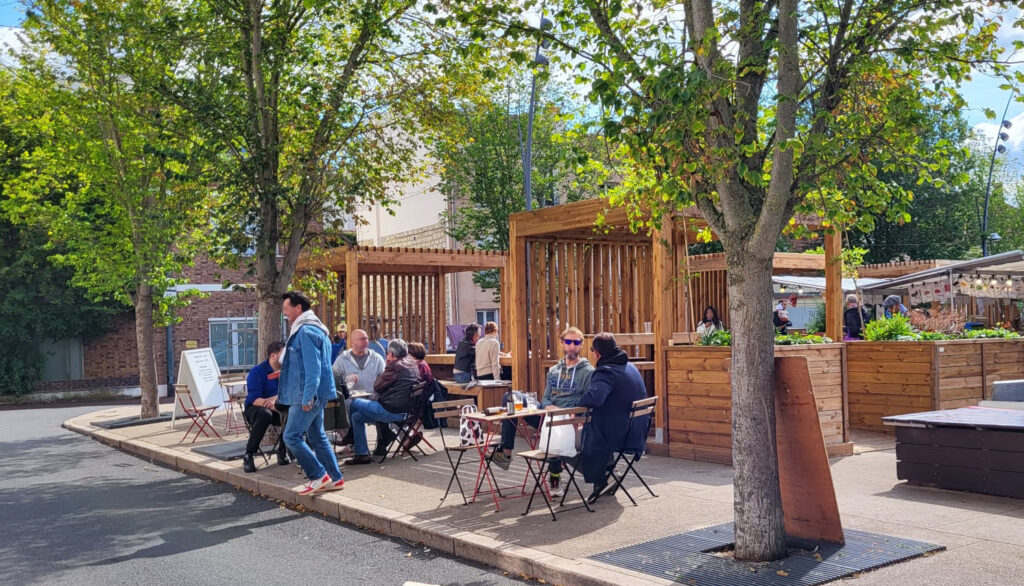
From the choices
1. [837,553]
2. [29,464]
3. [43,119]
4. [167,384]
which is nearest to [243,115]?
[29,464]

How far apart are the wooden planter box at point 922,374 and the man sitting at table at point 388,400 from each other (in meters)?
6.08

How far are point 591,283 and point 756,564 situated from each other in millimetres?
9048

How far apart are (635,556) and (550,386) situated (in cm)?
291

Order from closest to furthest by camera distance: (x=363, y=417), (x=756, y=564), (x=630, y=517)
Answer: (x=756, y=564), (x=630, y=517), (x=363, y=417)

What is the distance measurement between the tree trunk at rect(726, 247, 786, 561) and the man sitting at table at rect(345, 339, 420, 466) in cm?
524

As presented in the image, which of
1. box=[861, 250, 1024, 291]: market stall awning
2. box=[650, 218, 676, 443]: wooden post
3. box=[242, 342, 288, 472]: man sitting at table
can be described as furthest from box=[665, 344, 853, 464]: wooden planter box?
box=[861, 250, 1024, 291]: market stall awning

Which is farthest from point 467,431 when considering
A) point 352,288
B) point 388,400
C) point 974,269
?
point 974,269

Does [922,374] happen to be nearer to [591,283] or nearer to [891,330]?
[891,330]

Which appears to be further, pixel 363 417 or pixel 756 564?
pixel 363 417

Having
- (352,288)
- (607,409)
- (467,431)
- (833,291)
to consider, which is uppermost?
(352,288)

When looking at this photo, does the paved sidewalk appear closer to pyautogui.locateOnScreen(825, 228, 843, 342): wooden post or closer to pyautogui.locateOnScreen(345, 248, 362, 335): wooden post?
pyautogui.locateOnScreen(825, 228, 843, 342): wooden post

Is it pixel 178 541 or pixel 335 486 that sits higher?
pixel 335 486

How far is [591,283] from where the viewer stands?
14859 mm

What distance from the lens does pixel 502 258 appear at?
69.6 ft
